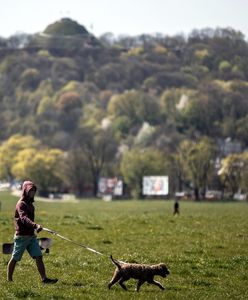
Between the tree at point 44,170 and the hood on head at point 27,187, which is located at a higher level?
the tree at point 44,170

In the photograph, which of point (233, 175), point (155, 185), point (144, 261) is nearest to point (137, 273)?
point (144, 261)

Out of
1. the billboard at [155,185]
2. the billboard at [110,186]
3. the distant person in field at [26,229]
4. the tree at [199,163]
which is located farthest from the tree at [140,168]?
the distant person in field at [26,229]

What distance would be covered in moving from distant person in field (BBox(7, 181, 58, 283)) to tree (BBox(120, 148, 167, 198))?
12755cm

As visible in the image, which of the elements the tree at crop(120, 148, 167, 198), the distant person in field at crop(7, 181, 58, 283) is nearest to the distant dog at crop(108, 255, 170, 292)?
the distant person in field at crop(7, 181, 58, 283)

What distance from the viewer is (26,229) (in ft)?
65.7

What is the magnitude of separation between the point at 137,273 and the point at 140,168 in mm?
133231

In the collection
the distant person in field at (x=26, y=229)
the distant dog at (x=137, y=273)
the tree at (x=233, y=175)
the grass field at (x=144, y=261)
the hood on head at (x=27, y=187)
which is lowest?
the grass field at (x=144, y=261)

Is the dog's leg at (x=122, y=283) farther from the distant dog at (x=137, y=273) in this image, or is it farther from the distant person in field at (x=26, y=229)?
the distant person in field at (x=26, y=229)

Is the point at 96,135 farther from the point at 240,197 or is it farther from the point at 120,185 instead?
the point at 240,197

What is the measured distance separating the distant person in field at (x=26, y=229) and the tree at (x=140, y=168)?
418ft

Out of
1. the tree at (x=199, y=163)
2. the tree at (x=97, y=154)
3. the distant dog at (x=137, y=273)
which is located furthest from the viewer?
the tree at (x=97, y=154)

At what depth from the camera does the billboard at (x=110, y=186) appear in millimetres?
162750

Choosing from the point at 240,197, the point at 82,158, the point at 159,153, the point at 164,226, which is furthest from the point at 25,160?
the point at 164,226

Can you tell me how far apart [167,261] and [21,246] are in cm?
612
